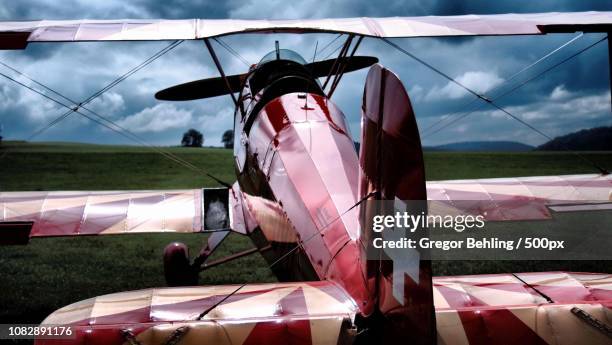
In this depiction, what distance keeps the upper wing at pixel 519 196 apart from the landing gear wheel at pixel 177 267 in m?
2.95

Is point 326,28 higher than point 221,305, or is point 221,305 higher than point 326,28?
point 326,28

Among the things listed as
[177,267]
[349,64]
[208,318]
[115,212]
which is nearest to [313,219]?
[208,318]

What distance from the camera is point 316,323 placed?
8.86 ft

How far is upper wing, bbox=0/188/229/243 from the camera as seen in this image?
258 inches

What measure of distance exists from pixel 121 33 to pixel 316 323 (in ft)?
13.8

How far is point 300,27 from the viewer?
5645 millimetres

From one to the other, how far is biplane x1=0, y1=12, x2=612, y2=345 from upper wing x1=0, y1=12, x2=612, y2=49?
2 cm

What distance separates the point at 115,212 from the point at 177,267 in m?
1.05

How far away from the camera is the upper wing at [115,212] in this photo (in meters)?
6.56

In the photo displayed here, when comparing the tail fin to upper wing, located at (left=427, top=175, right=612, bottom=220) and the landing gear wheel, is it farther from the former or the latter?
the landing gear wheel

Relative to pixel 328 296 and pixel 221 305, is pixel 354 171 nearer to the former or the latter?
pixel 328 296

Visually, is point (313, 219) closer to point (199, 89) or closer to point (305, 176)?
point (305, 176)

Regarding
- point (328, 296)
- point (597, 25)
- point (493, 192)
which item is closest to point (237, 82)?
point (493, 192)

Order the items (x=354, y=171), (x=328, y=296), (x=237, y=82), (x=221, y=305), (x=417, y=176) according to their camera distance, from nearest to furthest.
Answer: 1. (x=417, y=176)
2. (x=221, y=305)
3. (x=328, y=296)
4. (x=354, y=171)
5. (x=237, y=82)
